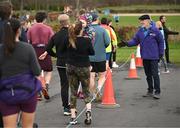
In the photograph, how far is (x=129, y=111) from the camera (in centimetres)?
1129

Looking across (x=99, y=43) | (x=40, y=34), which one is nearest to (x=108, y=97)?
(x=99, y=43)

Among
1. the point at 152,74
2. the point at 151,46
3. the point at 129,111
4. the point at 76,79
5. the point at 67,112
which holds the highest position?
the point at 151,46

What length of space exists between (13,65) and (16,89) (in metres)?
0.29

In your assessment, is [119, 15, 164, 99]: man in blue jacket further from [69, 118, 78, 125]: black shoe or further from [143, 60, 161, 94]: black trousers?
[69, 118, 78, 125]: black shoe

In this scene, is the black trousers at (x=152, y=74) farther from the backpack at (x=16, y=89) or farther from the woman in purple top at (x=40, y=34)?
the backpack at (x=16, y=89)

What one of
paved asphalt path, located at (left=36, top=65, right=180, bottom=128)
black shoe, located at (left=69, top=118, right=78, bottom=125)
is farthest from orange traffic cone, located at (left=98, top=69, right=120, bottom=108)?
black shoe, located at (left=69, top=118, right=78, bottom=125)

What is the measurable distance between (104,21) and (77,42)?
560 centimetres

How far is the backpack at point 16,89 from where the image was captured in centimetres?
663

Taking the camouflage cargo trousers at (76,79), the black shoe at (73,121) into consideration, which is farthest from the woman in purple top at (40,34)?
the black shoe at (73,121)

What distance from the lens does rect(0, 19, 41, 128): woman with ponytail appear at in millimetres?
6652

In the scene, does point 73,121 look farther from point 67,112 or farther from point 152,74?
point 152,74

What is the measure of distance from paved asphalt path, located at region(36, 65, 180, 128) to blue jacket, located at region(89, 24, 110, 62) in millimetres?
1014

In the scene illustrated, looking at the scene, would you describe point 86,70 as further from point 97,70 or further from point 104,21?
point 104,21

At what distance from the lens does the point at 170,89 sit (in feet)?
48.3
